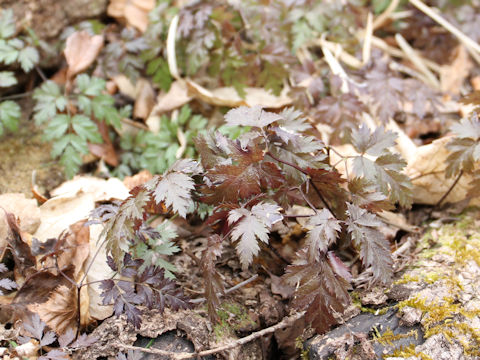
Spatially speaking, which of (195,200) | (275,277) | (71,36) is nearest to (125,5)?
(71,36)

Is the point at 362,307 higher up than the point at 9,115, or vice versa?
the point at 9,115

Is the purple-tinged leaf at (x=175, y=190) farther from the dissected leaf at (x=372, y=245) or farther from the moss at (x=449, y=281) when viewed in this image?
the moss at (x=449, y=281)

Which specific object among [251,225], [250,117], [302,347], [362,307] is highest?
[250,117]

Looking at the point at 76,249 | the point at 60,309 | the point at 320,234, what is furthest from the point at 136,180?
the point at 320,234

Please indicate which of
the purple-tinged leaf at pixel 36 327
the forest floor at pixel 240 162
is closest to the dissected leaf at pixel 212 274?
the forest floor at pixel 240 162

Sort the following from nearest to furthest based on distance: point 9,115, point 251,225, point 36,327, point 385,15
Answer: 1. point 251,225
2. point 36,327
3. point 9,115
4. point 385,15

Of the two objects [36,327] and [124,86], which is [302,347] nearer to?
[36,327]

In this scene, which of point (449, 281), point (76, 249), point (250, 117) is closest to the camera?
point (250, 117)
